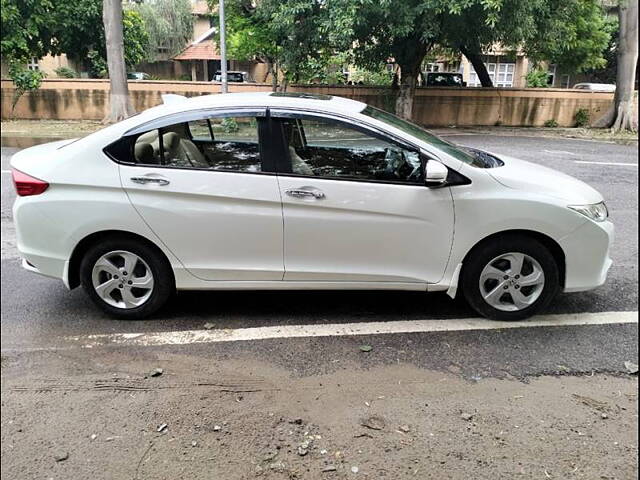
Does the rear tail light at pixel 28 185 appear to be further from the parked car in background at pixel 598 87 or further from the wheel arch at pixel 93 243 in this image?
the parked car in background at pixel 598 87

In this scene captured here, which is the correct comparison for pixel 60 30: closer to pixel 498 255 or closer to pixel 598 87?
pixel 498 255

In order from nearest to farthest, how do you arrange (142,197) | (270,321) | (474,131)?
(142,197), (270,321), (474,131)

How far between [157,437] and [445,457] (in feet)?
4.54

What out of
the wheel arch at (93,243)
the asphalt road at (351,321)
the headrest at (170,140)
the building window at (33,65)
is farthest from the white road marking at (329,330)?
the building window at (33,65)

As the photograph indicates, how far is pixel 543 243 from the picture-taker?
3760 millimetres

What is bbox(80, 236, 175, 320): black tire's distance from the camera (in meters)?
3.75

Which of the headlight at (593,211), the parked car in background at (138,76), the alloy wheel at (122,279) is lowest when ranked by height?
the alloy wheel at (122,279)

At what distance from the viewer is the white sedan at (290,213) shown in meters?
3.62

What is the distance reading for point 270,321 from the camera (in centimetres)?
393

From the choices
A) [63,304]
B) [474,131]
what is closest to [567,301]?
[63,304]

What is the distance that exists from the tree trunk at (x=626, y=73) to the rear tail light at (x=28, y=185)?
19939 mm

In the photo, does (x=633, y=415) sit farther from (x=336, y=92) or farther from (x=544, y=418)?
(x=336, y=92)

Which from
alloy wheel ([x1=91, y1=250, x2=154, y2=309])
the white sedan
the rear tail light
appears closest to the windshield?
the white sedan

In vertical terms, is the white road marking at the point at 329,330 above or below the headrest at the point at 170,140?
below
